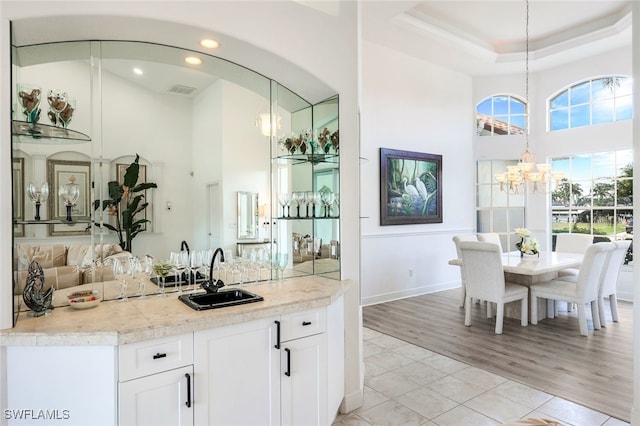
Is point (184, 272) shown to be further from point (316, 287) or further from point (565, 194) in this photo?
point (565, 194)

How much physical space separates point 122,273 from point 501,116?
7064 mm

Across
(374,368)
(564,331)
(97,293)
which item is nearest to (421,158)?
(564,331)

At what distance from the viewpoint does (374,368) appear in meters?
3.35

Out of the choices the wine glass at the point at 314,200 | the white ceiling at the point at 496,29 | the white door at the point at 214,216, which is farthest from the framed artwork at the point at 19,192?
the white ceiling at the point at 496,29

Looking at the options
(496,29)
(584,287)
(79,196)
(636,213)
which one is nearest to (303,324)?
(79,196)

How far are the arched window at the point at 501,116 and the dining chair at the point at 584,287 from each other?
3.40 meters

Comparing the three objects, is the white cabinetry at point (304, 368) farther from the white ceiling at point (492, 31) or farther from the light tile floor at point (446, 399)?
the white ceiling at point (492, 31)

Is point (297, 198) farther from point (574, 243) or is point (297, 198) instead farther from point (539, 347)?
point (574, 243)

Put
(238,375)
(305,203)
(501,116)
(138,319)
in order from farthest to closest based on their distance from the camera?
1. (501,116)
2. (305,203)
3. (238,375)
4. (138,319)

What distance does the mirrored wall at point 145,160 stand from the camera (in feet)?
6.63

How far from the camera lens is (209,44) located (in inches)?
89.1

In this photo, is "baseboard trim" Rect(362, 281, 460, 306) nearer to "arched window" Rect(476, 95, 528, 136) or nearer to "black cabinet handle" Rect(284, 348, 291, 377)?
"arched window" Rect(476, 95, 528, 136)

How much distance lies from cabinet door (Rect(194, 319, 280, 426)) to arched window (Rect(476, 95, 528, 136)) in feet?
21.3

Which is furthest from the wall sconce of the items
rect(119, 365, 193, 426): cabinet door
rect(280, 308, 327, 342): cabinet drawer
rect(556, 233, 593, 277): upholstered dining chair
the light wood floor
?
rect(556, 233, 593, 277): upholstered dining chair
